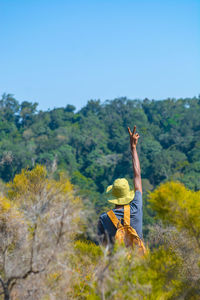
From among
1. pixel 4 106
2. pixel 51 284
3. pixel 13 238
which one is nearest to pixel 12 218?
pixel 13 238

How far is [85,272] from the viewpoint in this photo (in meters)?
4.55

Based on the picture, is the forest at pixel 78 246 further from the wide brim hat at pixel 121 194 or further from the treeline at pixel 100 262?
the wide brim hat at pixel 121 194

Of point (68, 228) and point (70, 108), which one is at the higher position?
point (70, 108)

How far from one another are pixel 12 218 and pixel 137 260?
1.50 meters

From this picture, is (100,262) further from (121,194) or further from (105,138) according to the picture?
(105,138)

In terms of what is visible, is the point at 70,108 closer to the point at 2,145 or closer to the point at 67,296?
the point at 2,145

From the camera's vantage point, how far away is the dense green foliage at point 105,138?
61188 mm

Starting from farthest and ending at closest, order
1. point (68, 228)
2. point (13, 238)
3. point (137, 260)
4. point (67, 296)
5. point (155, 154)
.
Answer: point (155, 154) → point (13, 238) → point (67, 296) → point (137, 260) → point (68, 228)

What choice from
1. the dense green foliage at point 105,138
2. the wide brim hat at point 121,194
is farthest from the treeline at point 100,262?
the dense green foliage at point 105,138

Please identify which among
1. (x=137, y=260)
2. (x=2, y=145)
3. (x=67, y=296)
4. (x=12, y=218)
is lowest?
(x=67, y=296)

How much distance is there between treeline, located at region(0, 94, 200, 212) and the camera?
201 feet

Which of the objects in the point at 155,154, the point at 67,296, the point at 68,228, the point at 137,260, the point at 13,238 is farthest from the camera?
the point at 155,154

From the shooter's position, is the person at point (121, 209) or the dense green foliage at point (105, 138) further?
the dense green foliage at point (105, 138)

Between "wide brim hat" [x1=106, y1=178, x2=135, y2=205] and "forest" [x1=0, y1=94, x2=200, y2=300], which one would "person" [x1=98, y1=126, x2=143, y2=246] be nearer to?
"wide brim hat" [x1=106, y1=178, x2=135, y2=205]
